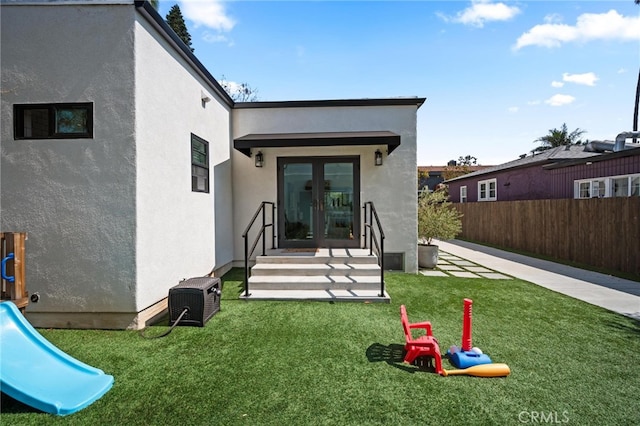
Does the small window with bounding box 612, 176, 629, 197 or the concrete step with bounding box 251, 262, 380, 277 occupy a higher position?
the small window with bounding box 612, 176, 629, 197

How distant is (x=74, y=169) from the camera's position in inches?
136

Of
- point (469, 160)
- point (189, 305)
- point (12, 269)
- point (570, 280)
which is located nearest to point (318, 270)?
point (189, 305)

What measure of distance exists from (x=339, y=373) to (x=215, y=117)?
5.17m

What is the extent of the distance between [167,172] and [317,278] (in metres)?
2.97

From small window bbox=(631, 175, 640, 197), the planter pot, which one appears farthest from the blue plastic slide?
small window bbox=(631, 175, 640, 197)

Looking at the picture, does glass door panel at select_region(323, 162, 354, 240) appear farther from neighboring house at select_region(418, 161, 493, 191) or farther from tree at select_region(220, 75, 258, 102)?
neighboring house at select_region(418, 161, 493, 191)

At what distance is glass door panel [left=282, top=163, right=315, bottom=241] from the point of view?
255 inches

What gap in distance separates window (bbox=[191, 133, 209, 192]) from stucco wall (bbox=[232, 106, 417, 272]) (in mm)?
1332

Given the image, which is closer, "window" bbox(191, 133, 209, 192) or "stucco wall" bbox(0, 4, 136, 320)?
"stucco wall" bbox(0, 4, 136, 320)

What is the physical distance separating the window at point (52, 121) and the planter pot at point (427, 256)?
691 cm

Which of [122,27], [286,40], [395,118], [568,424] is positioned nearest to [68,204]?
[122,27]

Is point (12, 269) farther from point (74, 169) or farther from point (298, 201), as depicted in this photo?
point (298, 201)

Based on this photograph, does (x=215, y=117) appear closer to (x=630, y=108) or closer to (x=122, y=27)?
(x=122, y=27)

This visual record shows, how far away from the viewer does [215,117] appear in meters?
5.59
